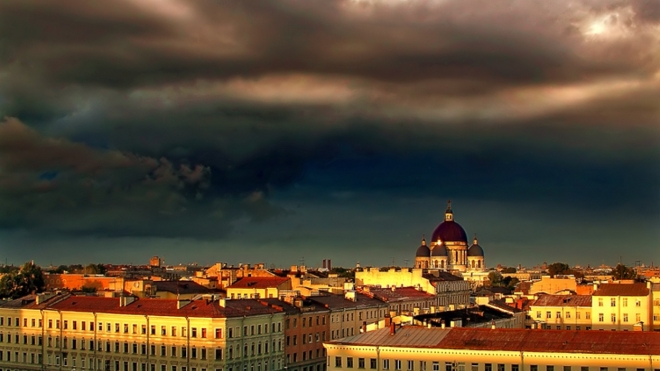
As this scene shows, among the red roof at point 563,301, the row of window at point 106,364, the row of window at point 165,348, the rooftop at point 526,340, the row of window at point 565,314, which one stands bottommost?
the row of window at point 106,364

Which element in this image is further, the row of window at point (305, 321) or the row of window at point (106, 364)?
the row of window at point (305, 321)

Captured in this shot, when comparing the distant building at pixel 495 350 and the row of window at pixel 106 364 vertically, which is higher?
the distant building at pixel 495 350

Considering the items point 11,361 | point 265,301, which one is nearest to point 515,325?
point 265,301

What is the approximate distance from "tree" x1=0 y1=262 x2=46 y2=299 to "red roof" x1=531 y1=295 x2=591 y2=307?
79901mm

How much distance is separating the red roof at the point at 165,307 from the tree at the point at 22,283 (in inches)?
2219

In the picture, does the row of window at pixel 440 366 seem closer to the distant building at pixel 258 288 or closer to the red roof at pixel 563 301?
the red roof at pixel 563 301

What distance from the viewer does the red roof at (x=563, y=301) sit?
370 feet

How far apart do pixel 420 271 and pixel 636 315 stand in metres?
59.6

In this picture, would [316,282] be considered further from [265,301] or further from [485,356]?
[485,356]

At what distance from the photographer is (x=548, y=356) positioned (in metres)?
62.3

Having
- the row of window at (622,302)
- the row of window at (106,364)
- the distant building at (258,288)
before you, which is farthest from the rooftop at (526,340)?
the distant building at (258,288)

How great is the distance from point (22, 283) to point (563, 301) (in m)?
90.1

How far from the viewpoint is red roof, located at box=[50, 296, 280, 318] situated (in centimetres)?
8544

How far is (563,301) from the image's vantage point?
11462 cm
